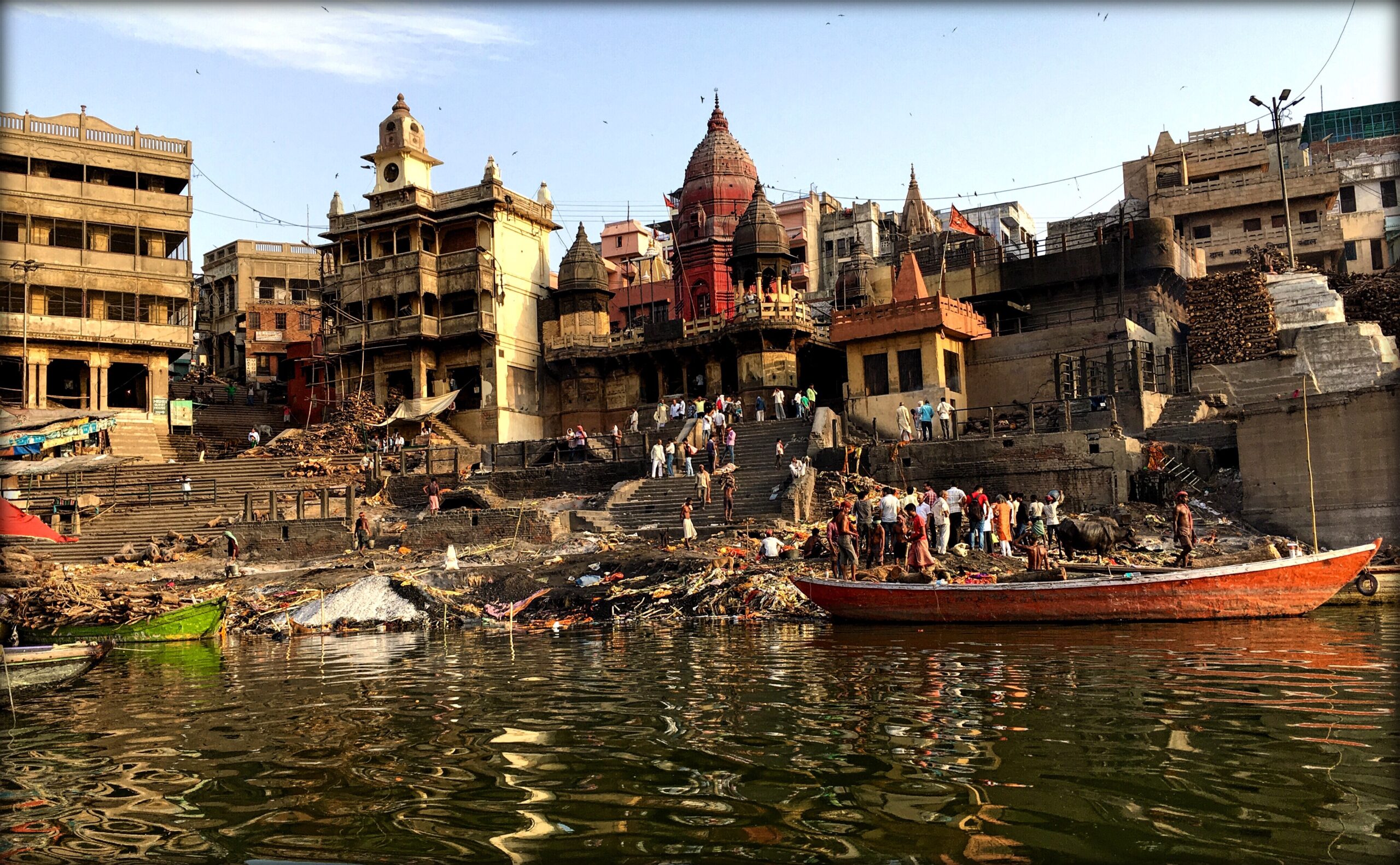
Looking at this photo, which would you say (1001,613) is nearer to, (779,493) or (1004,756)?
(1004,756)

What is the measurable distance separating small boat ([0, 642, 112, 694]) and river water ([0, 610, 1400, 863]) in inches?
18.6

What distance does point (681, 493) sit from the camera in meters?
27.8

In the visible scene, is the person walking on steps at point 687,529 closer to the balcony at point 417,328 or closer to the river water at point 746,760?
the river water at point 746,760

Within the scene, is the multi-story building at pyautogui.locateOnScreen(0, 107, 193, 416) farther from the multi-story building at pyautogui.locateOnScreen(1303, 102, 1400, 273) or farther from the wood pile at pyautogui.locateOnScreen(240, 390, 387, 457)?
the multi-story building at pyautogui.locateOnScreen(1303, 102, 1400, 273)

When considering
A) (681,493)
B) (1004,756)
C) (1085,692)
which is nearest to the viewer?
(1004,756)

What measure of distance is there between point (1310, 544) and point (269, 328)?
4906 centimetres

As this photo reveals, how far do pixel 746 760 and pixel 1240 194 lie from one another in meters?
44.7

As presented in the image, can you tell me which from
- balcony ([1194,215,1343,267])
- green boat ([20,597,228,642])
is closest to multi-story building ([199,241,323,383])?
green boat ([20,597,228,642])

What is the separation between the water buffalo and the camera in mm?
18422

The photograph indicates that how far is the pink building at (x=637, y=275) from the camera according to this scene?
52375 millimetres

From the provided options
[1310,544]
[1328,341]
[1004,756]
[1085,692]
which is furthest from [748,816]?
[1328,341]

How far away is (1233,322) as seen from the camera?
3116cm

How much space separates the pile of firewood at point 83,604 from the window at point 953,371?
22031 millimetres

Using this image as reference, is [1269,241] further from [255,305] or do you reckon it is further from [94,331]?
[255,305]
